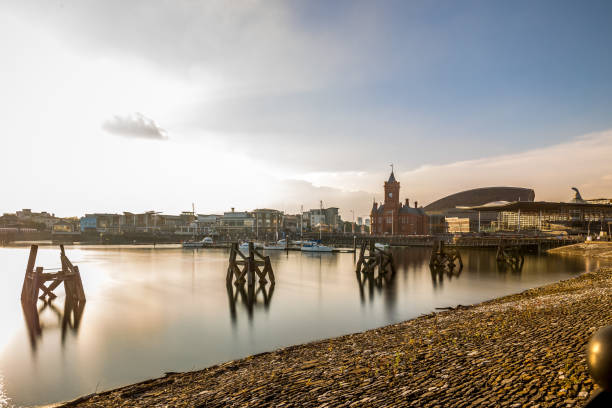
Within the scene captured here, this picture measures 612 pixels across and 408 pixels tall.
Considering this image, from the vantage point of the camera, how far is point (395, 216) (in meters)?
108

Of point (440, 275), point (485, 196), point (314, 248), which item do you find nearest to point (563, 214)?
point (314, 248)

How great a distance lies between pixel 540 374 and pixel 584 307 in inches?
347

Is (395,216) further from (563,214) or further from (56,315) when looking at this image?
(56,315)

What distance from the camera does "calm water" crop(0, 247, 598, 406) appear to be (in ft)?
44.8

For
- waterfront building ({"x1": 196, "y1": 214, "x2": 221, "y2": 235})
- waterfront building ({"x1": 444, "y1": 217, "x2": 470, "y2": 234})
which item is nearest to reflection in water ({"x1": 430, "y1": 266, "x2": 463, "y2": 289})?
waterfront building ({"x1": 444, "y1": 217, "x2": 470, "y2": 234})

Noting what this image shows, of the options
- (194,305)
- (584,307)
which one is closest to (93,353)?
(194,305)

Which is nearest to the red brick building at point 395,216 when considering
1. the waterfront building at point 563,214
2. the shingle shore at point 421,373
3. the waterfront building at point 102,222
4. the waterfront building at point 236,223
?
the waterfront building at point 563,214

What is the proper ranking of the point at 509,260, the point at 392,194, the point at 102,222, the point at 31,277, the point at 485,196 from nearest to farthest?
the point at 31,277, the point at 509,260, the point at 392,194, the point at 102,222, the point at 485,196

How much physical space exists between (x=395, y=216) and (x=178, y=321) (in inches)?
3690

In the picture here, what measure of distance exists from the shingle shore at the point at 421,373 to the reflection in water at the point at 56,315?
10.7m

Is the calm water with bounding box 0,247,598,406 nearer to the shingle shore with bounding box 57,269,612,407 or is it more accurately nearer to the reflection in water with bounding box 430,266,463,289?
the reflection in water with bounding box 430,266,463,289

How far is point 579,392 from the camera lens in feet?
19.1

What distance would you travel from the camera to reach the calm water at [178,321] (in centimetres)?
1366

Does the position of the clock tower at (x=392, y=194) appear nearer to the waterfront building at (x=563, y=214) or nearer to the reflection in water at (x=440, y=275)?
the waterfront building at (x=563, y=214)
